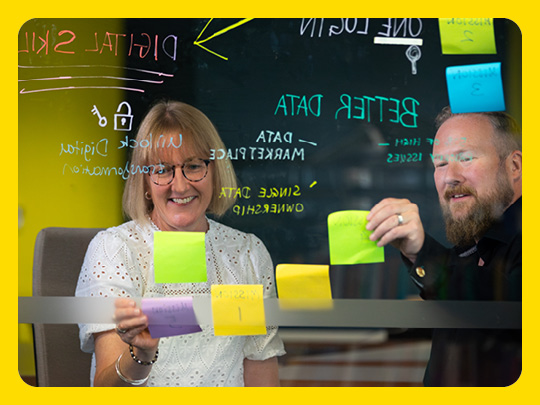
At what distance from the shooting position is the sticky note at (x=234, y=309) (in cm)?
215

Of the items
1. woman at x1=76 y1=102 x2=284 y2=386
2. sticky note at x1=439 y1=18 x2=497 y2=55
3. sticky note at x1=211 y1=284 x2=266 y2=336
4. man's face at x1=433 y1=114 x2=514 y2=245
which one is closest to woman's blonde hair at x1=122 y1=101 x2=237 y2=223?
woman at x1=76 y1=102 x2=284 y2=386

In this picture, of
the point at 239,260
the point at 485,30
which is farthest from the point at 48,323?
the point at 485,30

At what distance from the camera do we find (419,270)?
2.15 meters

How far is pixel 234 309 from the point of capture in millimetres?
2148

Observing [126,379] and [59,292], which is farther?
[59,292]

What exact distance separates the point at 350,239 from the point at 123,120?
883mm

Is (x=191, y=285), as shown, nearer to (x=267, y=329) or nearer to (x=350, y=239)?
(x=267, y=329)

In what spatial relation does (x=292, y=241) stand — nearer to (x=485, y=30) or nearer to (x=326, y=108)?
(x=326, y=108)

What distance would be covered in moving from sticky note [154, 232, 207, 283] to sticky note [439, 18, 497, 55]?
107 cm

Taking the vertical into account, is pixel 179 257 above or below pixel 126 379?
above

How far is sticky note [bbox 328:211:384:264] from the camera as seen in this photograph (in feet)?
7.07

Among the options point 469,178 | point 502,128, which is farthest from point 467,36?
point 469,178

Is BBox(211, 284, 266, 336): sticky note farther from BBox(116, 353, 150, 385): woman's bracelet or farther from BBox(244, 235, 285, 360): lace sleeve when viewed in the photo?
BBox(116, 353, 150, 385): woman's bracelet

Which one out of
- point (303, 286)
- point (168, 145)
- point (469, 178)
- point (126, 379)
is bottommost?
point (126, 379)
